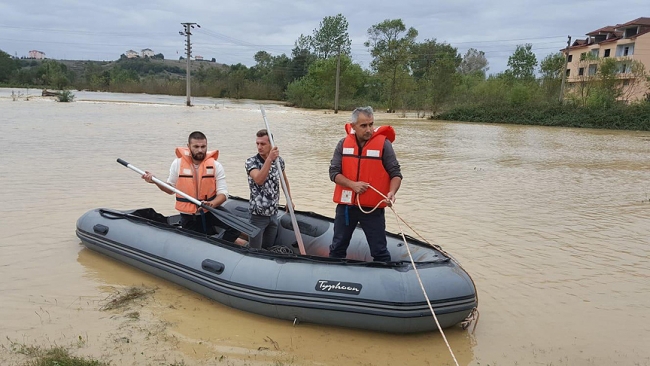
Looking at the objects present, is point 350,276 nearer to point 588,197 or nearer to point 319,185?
point 319,185

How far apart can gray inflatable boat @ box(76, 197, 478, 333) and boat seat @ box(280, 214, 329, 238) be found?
41 cm

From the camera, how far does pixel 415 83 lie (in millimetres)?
42844

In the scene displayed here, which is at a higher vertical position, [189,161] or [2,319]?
[189,161]

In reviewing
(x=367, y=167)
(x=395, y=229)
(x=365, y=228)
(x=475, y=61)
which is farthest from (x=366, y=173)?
(x=475, y=61)

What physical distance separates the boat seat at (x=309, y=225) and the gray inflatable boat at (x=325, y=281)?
0.41 metres

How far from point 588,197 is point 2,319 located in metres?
8.15

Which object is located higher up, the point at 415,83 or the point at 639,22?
the point at 639,22

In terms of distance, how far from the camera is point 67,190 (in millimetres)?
7492

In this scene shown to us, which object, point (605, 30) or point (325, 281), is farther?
point (605, 30)

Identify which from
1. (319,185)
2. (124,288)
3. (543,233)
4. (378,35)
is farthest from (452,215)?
(378,35)

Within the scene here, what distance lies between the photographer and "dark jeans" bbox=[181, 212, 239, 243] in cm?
473

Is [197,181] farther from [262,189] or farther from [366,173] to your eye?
[366,173]

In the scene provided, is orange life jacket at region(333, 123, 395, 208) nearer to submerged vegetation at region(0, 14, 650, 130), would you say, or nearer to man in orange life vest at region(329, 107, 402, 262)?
man in orange life vest at region(329, 107, 402, 262)

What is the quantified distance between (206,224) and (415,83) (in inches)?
1573
